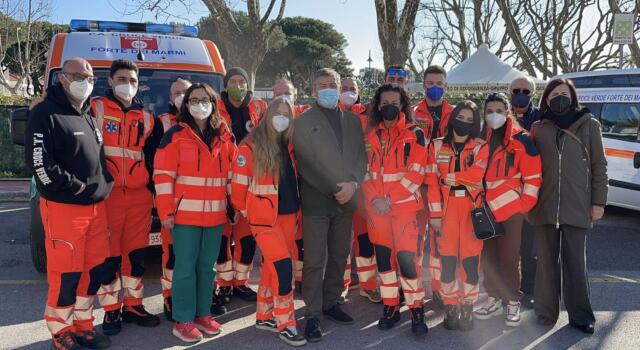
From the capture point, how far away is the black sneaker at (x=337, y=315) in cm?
423

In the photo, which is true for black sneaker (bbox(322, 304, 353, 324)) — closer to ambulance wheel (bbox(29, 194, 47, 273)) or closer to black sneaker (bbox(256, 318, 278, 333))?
black sneaker (bbox(256, 318, 278, 333))

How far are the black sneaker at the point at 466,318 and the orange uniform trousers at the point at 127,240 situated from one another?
260 cm

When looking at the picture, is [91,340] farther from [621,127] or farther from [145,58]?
[621,127]

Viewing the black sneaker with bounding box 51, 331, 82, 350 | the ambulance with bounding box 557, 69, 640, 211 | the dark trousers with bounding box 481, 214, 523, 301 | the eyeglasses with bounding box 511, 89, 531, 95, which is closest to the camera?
the black sneaker with bounding box 51, 331, 82, 350

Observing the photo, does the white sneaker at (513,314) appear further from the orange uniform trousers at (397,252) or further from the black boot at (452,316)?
the orange uniform trousers at (397,252)

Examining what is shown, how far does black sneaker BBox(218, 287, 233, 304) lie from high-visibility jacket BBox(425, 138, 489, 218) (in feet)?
6.36

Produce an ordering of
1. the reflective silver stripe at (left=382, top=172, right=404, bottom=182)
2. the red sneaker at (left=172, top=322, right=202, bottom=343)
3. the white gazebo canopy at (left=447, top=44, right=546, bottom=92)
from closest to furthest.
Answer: the red sneaker at (left=172, top=322, right=202, bottom=343)
the reflective silver stripe at (left=382, top=172, right=404, bottom=182)
the white gazebo canopy at (left=447, top=44, right=546, bottom=92)

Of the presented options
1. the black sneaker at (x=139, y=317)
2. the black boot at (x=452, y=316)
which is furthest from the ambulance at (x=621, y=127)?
the black sneaker at (x=139, y=317)

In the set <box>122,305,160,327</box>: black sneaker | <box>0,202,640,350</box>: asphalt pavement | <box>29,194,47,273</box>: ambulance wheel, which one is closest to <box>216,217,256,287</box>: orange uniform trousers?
<box>0,202,640,350</box>: asphalt pavement

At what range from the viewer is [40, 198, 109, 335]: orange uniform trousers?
11.4ft

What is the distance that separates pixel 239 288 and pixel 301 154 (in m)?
1.58

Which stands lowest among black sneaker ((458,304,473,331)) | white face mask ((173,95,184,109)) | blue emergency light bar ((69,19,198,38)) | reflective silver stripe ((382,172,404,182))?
black sneaker ((458,304,473,331))

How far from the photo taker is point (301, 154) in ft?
13.1

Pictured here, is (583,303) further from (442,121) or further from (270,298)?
(270,298)
